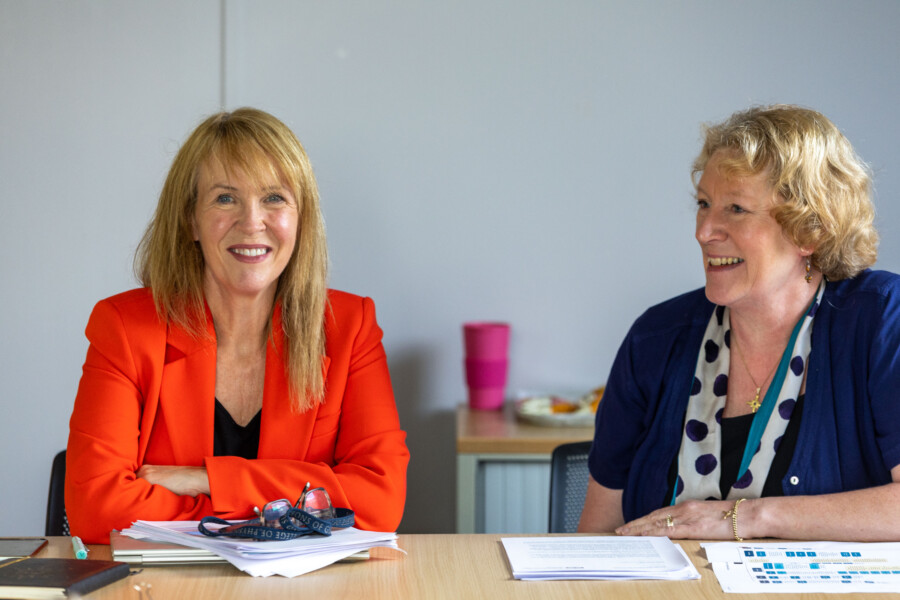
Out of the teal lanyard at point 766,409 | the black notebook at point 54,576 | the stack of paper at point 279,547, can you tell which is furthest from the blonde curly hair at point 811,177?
the black notebook at point 54,576

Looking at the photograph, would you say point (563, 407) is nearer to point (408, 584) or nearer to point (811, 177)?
point (811, 177)

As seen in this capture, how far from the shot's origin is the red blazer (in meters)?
1.78

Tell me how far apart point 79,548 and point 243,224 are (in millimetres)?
770

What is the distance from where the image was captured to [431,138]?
3.23m

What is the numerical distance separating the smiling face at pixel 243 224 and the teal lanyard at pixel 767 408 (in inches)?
42.9

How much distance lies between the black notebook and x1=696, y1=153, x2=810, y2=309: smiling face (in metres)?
1.29

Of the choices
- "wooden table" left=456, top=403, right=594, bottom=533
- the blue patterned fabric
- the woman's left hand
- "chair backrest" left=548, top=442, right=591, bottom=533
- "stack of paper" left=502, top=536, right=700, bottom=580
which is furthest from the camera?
"wooden table" left=456, top=403, right=594, bottom=533

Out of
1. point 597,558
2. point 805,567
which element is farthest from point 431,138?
point 805,567

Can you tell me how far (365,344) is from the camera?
214 cm

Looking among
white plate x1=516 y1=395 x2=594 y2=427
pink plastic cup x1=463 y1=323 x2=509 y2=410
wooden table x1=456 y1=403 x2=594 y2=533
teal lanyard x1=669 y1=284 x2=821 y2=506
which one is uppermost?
teal lanyard x1=669 y1=284 x2=821 y2=506

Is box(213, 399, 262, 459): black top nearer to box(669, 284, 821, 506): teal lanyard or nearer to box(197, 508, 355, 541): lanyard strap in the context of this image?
box(197, 508, 355, 541): lanyard strap

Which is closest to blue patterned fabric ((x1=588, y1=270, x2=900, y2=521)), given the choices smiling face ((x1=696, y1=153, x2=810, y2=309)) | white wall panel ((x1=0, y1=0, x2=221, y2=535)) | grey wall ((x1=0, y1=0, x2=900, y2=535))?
smiling face ((x1=696, y1=153, x2=810, y2=309))

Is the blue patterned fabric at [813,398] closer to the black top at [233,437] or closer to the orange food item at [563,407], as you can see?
the black top at [233,437]

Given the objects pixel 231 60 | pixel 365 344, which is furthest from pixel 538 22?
pixel 365 344
